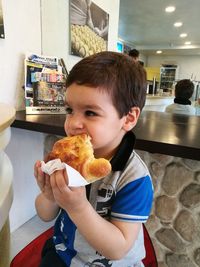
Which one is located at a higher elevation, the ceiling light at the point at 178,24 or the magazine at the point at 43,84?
the ceiling light at the point at 178,24

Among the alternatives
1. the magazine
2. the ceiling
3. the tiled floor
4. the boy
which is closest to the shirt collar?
the boy

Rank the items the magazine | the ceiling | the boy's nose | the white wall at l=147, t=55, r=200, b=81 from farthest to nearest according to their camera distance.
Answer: the white wall at l=147, t=55, r=200, b=81
the ceiling
the magazine
the boy's nose

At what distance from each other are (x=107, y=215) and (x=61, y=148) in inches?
9.6

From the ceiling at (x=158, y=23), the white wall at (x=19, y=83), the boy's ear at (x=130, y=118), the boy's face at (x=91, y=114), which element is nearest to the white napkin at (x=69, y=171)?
the boy's face at (x=91, y=114)

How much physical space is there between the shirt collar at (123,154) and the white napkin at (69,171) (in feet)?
0.53

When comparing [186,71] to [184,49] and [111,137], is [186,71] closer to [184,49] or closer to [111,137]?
[184,49]

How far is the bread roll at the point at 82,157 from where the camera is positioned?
0.45 metres

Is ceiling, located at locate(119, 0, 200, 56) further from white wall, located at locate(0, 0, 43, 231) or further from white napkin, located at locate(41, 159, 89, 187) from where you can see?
white napkin, located at locate(41, 159, 89, 187)

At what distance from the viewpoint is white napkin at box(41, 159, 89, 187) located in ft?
1.45

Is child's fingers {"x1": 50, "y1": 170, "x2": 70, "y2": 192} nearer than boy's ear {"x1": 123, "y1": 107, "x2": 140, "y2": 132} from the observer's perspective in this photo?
Yes

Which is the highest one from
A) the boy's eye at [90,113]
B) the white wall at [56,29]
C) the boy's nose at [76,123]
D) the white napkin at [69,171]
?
the white wall at [56,29]

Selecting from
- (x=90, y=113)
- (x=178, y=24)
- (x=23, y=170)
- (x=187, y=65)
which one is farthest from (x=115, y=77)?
(x=187, y=65)

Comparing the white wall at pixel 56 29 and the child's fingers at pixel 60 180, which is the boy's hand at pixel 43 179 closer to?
the child's fingers at pixel 60 180

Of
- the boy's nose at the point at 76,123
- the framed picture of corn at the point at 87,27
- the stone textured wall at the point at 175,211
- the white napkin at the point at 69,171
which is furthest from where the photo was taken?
the framed picture of corn at the point at 87,27
